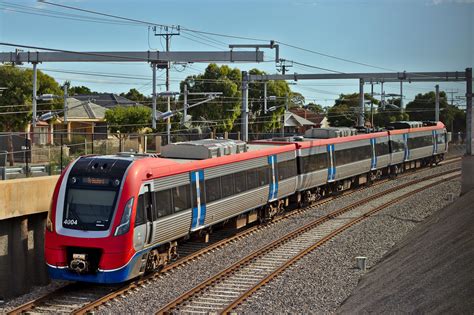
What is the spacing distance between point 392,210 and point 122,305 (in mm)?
15288

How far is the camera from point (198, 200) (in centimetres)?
1723

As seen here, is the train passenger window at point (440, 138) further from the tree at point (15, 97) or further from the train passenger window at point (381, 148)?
the tree at point (15, 97)

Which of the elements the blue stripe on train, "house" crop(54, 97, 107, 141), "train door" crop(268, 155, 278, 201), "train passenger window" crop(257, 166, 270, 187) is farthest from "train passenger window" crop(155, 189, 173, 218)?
"house" crop(54, 97, 107, 141)

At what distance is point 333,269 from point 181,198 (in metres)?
3.84

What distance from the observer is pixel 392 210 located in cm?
2636

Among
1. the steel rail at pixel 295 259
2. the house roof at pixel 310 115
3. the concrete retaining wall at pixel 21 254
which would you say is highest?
the house roof at pixel 310 115

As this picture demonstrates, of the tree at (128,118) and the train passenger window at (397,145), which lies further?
the tree at (128,118)

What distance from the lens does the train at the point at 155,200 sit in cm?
1386

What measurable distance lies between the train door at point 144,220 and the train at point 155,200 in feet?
0.06

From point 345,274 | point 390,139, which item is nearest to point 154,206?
point 345,274

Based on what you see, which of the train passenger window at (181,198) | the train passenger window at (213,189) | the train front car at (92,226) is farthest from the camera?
the train passenger window at (213,189)

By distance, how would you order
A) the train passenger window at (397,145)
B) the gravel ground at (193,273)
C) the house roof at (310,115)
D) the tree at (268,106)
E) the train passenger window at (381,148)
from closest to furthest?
the gravel ground at (193,273) → the train passenger window at (381,148) → the train passenger window at (397,145) → the tree at (268,106) → the house roof at (310,115)

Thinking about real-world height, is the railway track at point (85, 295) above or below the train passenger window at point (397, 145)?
below

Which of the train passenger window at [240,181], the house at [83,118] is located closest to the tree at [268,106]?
the house at [83,118]
